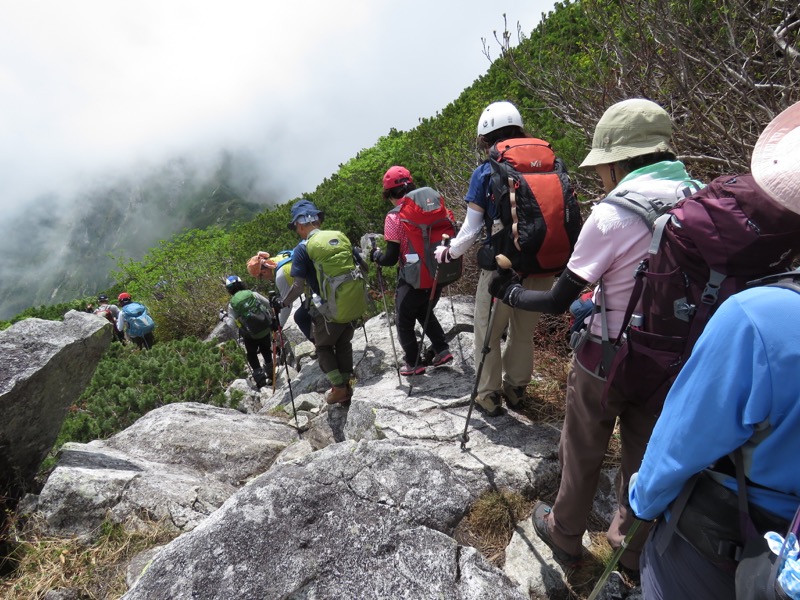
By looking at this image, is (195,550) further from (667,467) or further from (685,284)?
(685,284)

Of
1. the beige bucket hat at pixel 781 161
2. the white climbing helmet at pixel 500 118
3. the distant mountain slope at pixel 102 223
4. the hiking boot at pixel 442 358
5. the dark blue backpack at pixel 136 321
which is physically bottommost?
the hiking boot at pixel 442 358

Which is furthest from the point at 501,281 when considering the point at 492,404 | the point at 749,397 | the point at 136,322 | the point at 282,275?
the point at 136,322

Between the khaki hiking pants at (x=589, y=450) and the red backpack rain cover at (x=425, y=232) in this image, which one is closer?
the khaki hiking pants at (x=589, y=450)

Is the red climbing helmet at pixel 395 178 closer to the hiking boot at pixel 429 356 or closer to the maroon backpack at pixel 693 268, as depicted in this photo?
the hiking boot at pixel 429 356

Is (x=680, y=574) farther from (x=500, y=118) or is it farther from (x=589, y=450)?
(x=500, y=118)

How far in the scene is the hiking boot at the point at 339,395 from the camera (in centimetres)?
602

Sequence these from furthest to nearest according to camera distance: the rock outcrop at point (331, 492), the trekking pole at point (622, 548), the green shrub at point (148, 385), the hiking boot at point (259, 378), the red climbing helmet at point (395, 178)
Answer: the hiking boot at point (259, 378) < the green shrub at point (148, 385) < the red climbing helmet at point (395, 178) < the rock outcrop at point (331, 492) < the trekking pole at point (622, 548)

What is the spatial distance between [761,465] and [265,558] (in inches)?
79.8

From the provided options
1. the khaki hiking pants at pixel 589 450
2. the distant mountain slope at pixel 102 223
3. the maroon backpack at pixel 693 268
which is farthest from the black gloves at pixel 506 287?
the distant mountain slope at pixel 102 223

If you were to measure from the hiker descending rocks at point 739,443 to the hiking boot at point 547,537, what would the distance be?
121 cm

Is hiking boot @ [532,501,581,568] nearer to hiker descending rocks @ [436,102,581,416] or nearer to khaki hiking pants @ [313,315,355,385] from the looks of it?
hiker descending rocks @ [436,102,581,416]

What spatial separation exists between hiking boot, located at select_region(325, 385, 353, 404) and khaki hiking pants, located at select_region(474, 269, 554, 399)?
2.38 meters

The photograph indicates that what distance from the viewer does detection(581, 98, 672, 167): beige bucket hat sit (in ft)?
7.15

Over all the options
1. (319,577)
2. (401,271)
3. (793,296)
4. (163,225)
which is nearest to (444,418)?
(401,271)
